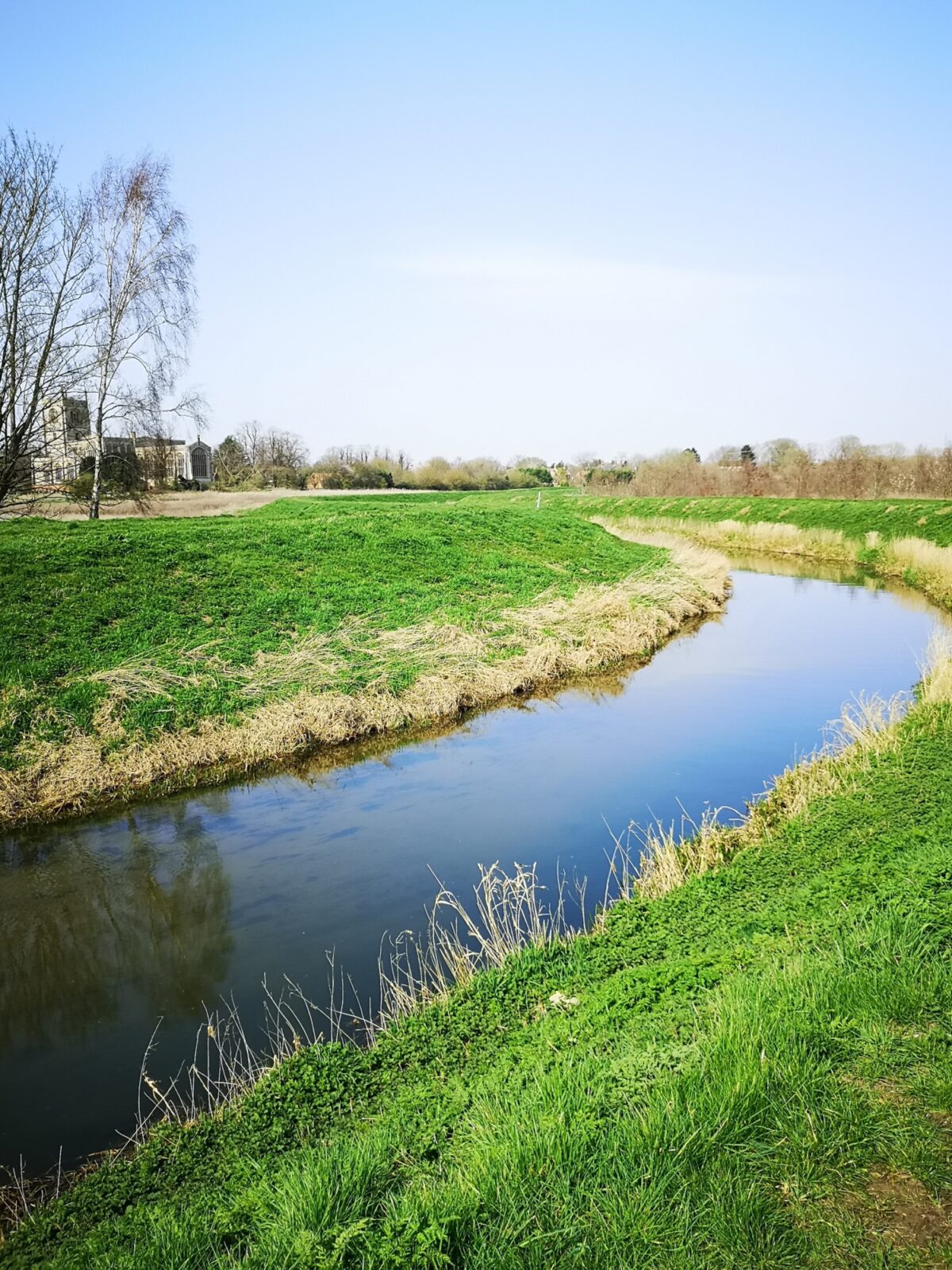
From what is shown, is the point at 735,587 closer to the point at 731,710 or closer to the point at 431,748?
the point at 731,710

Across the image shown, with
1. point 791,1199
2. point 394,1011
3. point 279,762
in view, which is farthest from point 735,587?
point 791,1199

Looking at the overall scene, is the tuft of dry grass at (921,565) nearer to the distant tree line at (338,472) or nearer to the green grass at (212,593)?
the green grass at (212,593)

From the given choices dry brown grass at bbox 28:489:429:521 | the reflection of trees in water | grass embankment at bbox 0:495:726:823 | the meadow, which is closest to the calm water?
the reflection of trees in water

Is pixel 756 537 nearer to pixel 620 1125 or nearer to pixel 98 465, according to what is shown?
pixel 98 465

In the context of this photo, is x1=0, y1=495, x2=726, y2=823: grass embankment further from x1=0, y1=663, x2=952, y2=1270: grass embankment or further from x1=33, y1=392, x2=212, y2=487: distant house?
x1=0, y1=663, x2=952, y2=1270: grass embankment

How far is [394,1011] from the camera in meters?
5.50

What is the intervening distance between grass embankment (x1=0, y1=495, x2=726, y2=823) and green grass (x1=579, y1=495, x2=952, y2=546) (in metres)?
12.5

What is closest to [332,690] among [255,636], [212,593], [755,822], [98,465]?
[255,636]

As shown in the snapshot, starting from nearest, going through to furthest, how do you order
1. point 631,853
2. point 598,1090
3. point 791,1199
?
1. point 791,1199
2. point 598,1090
3. point 631,853

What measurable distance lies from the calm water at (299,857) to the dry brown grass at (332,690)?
49 centimetres

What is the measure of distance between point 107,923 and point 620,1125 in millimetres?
5773

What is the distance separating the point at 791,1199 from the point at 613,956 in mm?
2663

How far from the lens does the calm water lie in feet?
19.3

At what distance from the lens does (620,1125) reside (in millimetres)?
3406
